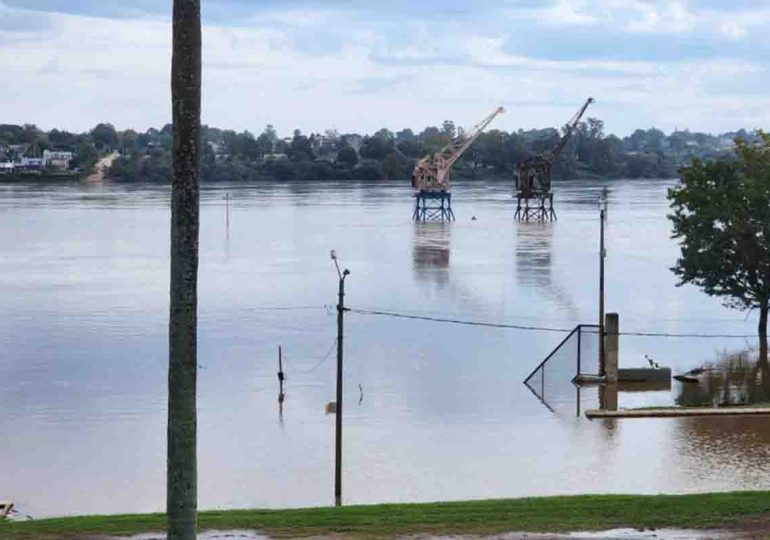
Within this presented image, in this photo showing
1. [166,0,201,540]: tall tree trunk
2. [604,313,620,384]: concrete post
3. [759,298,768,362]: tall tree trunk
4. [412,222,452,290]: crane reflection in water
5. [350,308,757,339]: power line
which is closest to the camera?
[166,0,201,540]: tall tree trunk

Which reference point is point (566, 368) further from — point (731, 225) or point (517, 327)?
point (517, 327)

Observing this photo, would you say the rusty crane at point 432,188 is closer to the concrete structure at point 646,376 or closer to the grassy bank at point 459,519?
the concrete structure at point 646,376

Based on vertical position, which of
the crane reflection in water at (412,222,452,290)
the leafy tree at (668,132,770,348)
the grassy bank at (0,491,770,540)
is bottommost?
the crane reflection in water at (412,222,452,290)

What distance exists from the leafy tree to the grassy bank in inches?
998

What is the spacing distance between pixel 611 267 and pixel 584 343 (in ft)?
113

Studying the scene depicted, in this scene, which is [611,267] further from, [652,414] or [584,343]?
[652,414]

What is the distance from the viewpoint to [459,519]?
1460 cm

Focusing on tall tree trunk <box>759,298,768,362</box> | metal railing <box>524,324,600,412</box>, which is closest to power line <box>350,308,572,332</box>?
tall tree trunk <box>759,298,768,362</box>

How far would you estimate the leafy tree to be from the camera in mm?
40281

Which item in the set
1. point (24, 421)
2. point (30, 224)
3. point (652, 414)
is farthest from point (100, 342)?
point (30, 224)

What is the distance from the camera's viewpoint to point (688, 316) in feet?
164

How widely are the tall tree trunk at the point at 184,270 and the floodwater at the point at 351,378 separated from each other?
1337cm

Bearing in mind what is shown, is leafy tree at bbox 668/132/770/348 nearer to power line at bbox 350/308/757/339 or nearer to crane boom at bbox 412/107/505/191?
power line at bbox 350/308/757/339

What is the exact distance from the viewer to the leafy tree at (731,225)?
4028cm
